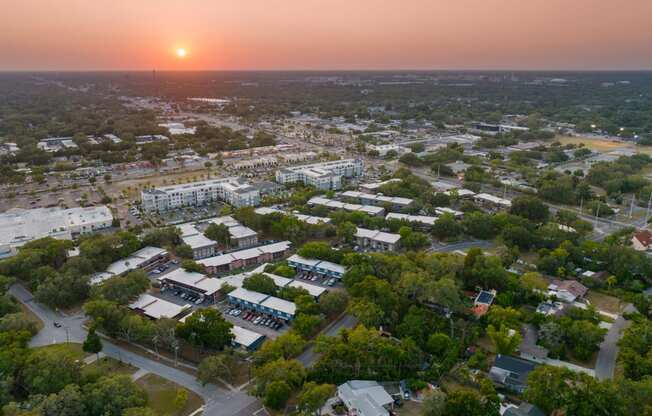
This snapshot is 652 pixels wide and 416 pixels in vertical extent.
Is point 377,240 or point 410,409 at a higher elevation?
point 377,240

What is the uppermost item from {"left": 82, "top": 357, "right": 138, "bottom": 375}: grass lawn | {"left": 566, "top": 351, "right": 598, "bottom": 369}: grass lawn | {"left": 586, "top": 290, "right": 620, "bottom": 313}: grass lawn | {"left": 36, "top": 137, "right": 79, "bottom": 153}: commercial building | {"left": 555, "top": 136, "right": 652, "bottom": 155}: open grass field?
{"left": 555, "top": 136, "right": 652, "bottom": 155}: open grass field

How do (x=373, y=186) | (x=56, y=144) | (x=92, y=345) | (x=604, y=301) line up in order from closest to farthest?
(x=92, y=345) < (x=604, y=301) < (x=373, y=186) < (x=56, y=144)

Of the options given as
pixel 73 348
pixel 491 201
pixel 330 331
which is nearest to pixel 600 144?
pixel 491 201

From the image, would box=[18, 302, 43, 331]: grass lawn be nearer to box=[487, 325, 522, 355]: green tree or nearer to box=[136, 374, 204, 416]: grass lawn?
box=[136, 374, 204, 416]: grass lawn

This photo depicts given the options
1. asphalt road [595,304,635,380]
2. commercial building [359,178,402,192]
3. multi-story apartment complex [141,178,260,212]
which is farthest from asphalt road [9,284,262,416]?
commercial building [359,178,402,192]

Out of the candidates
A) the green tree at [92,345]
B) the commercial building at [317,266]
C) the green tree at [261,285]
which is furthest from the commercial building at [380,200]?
the green tree at [92,345]

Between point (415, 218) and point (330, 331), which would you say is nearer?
point (330, 331)

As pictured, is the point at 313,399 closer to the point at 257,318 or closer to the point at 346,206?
the point at 257,318
